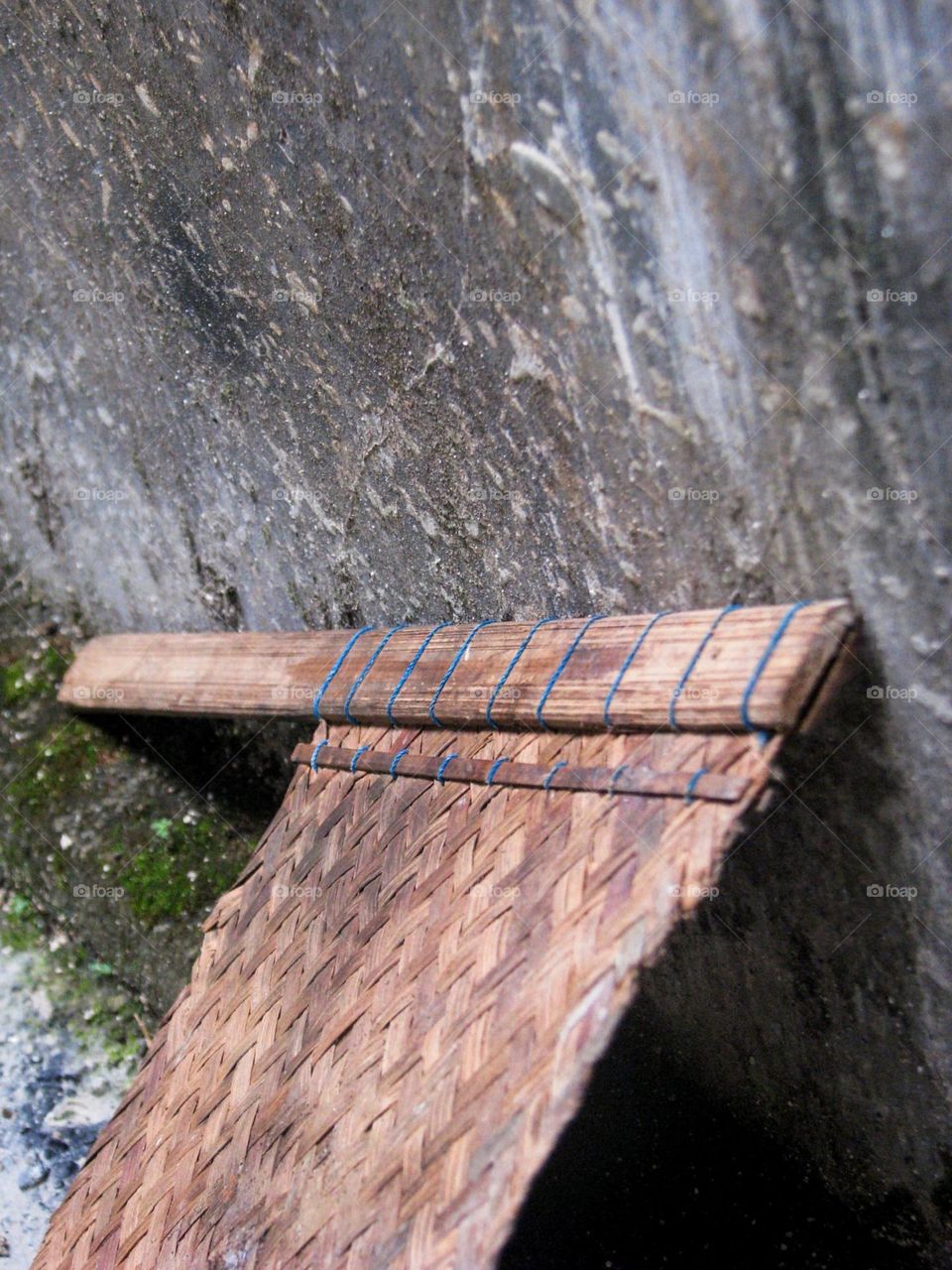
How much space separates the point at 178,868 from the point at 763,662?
2089mm

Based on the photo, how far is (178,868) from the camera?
3057 mm

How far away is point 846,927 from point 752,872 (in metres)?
0.17

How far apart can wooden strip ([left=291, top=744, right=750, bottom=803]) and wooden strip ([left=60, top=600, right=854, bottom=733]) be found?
0.07m

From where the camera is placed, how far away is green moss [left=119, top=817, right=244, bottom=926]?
301cm

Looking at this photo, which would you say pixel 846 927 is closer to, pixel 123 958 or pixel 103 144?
pixel 123 958

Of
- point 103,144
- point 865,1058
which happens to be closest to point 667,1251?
point 865,1058

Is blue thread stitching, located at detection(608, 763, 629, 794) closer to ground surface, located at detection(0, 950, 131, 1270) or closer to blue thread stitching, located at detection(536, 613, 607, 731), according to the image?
blue thread stitching, located at detection(536, 613, 607, 731)

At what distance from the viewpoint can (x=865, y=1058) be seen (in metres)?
1.76

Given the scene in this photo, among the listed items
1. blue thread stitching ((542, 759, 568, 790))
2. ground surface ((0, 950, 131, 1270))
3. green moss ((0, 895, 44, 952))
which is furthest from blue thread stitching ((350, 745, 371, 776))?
green moss ((0, 895, 44, 952))

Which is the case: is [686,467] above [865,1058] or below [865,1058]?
above

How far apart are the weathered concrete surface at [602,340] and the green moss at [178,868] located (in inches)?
27.3

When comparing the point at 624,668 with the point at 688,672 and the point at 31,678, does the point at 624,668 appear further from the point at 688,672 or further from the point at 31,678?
the point at 31,678

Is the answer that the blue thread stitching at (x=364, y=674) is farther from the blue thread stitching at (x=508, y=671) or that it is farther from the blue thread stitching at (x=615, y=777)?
the blue thread stitching at (x=615, y=777)

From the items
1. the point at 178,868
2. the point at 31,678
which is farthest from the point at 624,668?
the point at 31,678
